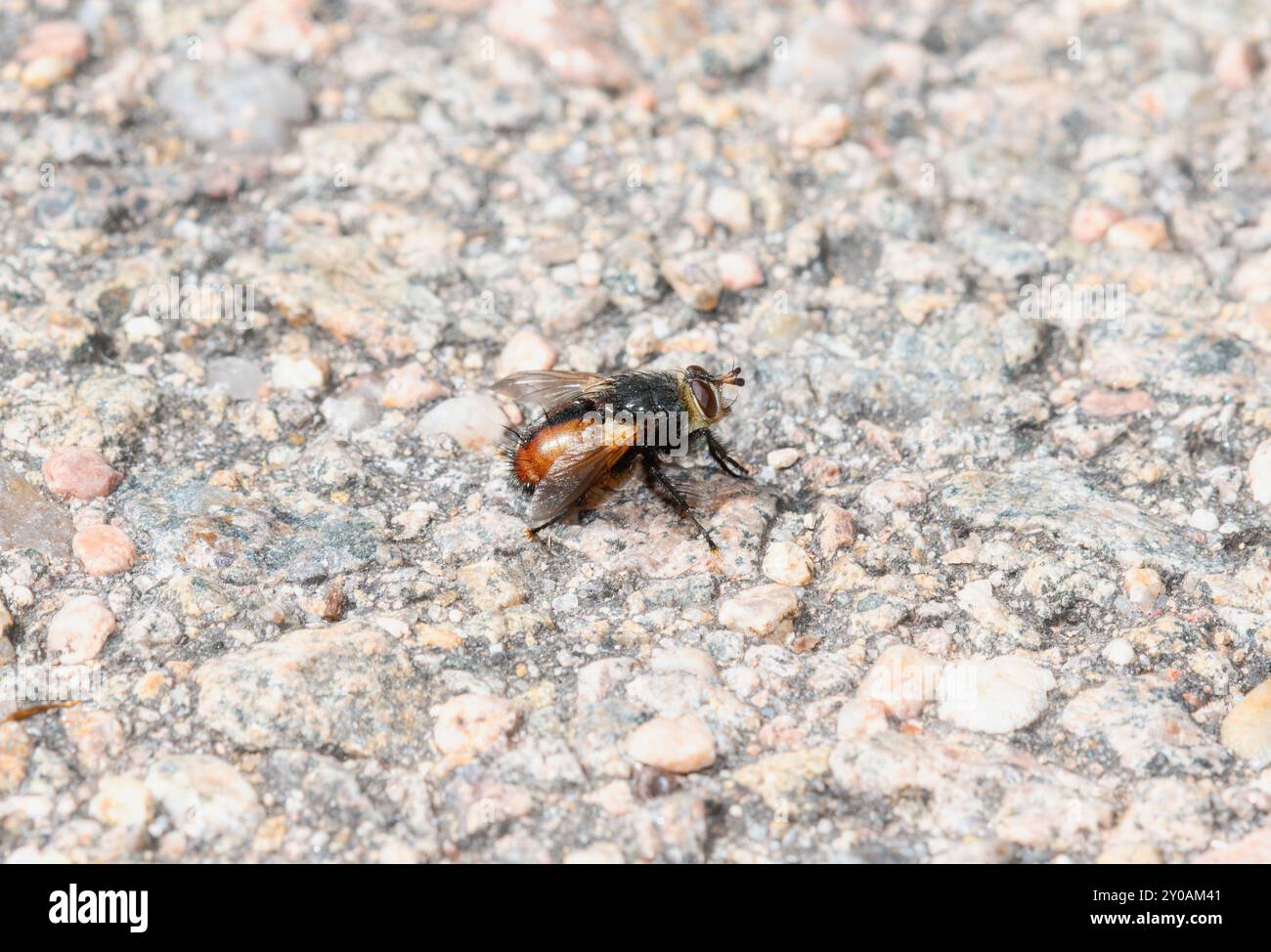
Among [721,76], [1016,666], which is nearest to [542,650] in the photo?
[1016,666]

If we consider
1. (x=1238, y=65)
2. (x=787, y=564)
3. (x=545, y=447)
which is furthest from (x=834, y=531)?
(x=1238, y=65)

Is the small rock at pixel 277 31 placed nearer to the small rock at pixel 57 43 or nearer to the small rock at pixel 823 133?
the small rock at pixel 57 43

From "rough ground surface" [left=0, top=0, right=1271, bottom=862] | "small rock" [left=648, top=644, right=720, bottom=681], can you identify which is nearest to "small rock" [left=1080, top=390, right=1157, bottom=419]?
"rough ground surface" [left=0, top=0, right=1271, bottom=862]

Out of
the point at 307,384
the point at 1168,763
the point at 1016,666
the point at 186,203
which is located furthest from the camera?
the point at 186,203

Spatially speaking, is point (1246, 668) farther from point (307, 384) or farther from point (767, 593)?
point (307, 384)

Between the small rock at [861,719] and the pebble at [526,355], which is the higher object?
the pebble at [526,355]

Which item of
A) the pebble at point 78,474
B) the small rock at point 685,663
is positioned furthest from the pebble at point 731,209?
the pebble at point 78,474

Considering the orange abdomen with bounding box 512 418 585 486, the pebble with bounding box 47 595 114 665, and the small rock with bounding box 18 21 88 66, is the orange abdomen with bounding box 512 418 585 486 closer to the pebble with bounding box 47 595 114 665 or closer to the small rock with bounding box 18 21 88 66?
the pebble with bounding box 47 595 114 665
